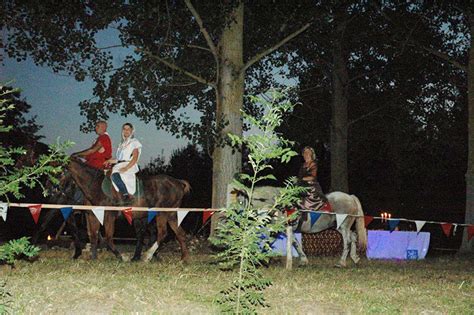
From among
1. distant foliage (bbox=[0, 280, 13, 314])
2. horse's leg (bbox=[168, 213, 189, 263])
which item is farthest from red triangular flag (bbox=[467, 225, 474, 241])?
distant foliage (bbox=[0, 280, 13, 314])

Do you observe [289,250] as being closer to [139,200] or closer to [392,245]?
[139,200]

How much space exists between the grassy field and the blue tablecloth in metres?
5.05

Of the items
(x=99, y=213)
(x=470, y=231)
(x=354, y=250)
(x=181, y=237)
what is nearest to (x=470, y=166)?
(x=470, y=231)

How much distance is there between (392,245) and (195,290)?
9008 mm

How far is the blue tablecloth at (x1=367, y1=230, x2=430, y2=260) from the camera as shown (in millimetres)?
16016

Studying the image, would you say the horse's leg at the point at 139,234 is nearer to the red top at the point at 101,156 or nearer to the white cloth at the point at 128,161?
the white cloth at the point at 128,161

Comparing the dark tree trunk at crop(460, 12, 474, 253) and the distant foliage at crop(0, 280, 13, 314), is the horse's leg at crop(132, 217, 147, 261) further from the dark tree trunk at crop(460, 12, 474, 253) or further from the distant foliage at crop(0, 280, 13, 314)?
the dark tree trunk at crop(460, 12, 474, 253)

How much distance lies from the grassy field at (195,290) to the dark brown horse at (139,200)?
149cm

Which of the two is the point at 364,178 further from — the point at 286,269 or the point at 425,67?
the point at 286,269

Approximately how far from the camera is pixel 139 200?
12.5 m

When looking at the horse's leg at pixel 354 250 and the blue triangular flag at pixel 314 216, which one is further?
the horse's leg at pixel 354 250

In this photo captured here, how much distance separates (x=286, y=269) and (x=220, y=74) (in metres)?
5.56

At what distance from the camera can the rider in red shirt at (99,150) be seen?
485 inches

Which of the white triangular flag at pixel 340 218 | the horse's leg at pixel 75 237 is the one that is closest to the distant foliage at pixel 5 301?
the horse's leg at pixel 75 237
